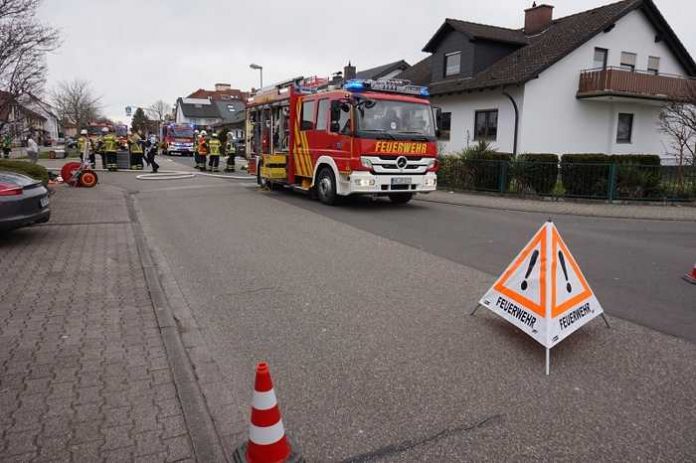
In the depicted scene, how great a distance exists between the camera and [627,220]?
41.7ft

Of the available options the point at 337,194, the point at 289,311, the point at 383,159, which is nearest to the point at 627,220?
the point at 383,159

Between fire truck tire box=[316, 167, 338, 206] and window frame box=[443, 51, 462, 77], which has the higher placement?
window frame box=[443, 51, 462, 77]

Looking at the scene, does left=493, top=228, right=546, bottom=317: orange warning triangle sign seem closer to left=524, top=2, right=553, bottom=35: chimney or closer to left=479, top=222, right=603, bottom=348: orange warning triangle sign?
left=479, top=222, right=603, bottom=348: orange warning triangle sign

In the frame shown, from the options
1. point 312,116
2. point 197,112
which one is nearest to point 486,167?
point 312,116

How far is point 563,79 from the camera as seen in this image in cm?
2350

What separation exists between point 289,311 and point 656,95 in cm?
2504

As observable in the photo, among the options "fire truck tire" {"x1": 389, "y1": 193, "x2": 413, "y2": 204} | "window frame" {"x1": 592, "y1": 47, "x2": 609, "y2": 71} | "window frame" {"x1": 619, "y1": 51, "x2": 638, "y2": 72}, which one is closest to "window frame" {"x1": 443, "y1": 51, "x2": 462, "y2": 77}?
"window frame" {"x1": 592, "y1": 47, "x2": 609, "y2": 71}

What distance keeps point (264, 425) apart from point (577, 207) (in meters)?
13.8

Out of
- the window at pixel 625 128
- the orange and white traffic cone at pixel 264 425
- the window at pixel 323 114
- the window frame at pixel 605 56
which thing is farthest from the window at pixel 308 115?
the window at pixel 625 128

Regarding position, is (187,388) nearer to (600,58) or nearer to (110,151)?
(110,151)

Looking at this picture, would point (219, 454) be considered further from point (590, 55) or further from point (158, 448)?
point (590, 55)

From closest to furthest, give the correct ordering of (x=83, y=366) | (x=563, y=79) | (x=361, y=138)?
1. (x=83, y=366)
2. (x=361, y=138)
3. (x=563, y=79)

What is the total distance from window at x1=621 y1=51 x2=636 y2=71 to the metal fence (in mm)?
12306

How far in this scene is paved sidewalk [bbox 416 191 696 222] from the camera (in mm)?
13344
